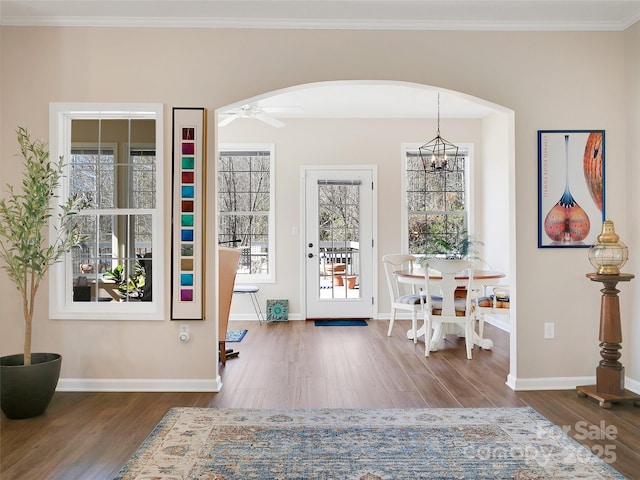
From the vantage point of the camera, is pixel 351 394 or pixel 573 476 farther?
pixel 351 394

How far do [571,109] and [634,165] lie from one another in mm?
621

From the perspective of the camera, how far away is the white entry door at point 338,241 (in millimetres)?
6168

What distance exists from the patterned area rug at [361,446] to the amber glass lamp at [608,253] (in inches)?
45.1

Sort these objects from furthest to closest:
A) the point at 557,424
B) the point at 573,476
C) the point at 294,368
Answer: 1. the point at 294,368
2. the point at 557,424
3. the point at 573,476

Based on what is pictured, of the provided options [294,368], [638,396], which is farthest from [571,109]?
[294,368]

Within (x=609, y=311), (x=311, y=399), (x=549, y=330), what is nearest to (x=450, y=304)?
(x=549, y=330)

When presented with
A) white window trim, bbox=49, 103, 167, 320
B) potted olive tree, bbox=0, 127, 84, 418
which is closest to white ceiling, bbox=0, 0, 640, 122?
white window trim, bbox=49, 103, 167, 320

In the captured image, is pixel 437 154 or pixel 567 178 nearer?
pixel 567 178

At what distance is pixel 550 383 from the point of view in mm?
3434

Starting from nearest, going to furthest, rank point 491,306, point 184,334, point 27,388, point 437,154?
point 27,388 < point 184,334 < point 491,306 < point 437,154

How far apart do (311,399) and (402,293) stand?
127 inches

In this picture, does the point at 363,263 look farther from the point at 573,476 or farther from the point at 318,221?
the point at 573,476

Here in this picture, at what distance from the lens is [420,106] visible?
564 cm

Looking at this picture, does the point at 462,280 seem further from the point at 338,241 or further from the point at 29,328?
the point at 29,328
